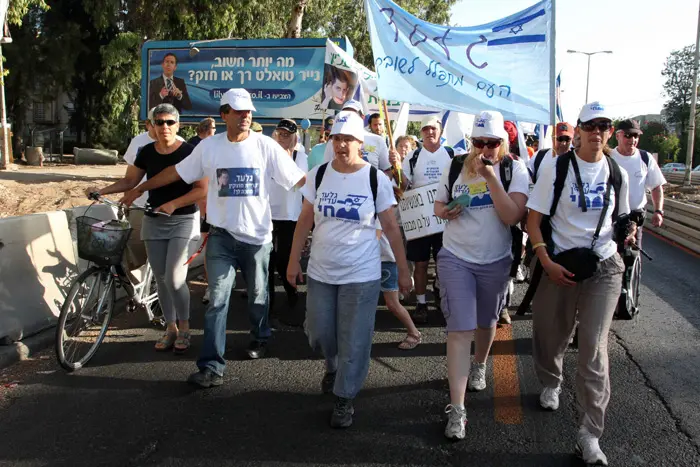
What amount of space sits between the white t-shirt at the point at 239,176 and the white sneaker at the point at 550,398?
2.28 metres

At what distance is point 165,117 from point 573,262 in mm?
3272

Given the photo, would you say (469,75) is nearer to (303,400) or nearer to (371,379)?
(371,379)

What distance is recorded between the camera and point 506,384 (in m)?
4.61

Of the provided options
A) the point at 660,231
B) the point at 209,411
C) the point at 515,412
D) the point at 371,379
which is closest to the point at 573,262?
the point at 515,412

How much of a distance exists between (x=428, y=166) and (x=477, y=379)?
268 centimetres

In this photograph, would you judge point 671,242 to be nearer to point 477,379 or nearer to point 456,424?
point 477,379

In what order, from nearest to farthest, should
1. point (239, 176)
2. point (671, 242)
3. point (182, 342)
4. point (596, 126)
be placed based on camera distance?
point (596, 126) → point (239, 176) → point (182, 342) → point (671, 242)

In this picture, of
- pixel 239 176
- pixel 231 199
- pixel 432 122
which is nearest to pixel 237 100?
pixel 239 176

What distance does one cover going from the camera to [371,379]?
469 cm

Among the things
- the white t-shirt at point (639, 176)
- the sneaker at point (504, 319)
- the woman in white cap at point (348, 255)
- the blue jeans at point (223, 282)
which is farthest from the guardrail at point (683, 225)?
the woman in white cap at point (348, 255)

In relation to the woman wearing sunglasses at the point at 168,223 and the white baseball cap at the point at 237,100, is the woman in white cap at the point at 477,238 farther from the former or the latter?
the woman wearing sunglasses at the point at 168,223

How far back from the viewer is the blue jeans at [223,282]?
4.54m


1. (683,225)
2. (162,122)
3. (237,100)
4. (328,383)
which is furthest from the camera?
(683,225)

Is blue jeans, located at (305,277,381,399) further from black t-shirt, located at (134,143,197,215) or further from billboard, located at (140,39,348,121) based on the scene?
billboard, located at (140,39,348,121)
